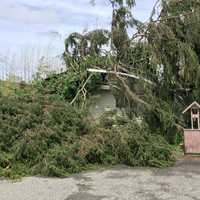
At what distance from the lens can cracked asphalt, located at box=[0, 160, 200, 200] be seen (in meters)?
7.06

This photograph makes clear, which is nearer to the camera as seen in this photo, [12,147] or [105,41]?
[12,147]

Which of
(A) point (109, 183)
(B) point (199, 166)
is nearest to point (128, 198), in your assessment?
(A) point (109, 183)

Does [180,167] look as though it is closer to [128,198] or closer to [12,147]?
[128,198]

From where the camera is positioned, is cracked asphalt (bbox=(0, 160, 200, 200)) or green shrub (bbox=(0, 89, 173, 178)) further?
green shrub (bbox=(0, 89, 173, 178))

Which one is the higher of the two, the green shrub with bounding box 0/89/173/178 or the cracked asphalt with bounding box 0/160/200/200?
the green shrub with bounding box 0/89/173/178

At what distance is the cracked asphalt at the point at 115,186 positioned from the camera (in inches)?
278

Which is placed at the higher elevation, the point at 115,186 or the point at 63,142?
the point at 63,142

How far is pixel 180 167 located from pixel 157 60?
4.07m

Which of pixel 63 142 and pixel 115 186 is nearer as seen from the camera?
pixel 115 186

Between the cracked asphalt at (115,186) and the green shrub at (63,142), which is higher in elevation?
the green shrub at (63,142)

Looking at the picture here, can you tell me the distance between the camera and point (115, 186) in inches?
307

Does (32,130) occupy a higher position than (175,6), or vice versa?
(175,6)

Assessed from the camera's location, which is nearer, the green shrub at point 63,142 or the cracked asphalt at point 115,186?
the cracked asphalt at point 115,186

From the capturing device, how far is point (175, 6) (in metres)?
13.0
